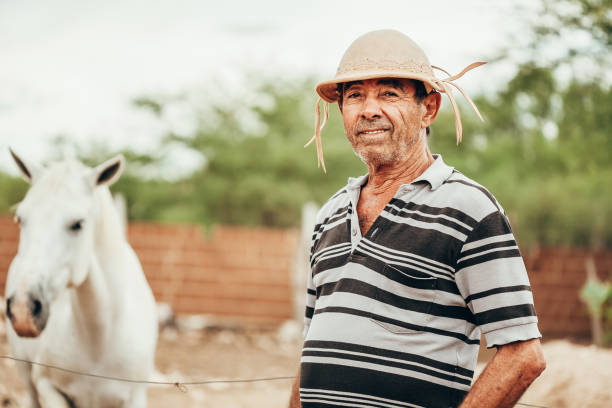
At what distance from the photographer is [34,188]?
2.87m

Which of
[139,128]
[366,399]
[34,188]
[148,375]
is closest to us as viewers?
[366,399]

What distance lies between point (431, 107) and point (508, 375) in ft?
2.73

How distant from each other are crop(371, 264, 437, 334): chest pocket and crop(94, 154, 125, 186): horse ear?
1.98 metres

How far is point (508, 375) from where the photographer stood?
1.42 m

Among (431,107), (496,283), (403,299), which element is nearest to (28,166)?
(431,107)

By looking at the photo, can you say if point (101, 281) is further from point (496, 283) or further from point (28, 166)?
point (496, 283)

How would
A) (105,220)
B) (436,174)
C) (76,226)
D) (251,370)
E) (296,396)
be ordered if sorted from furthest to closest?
(251,370), (105,220), (76,226), (296,396), (436,174)

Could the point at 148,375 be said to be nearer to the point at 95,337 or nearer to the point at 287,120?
the point at 95,337

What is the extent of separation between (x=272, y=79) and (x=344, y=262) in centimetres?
1831

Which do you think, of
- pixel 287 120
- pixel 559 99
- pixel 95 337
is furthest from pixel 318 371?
pixel 287 120

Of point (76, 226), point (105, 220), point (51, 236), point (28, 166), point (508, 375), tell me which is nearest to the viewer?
point (508, 375)

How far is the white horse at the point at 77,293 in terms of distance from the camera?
2.64 metres

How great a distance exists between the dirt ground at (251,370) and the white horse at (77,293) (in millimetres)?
848

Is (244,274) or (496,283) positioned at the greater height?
(496,283)
